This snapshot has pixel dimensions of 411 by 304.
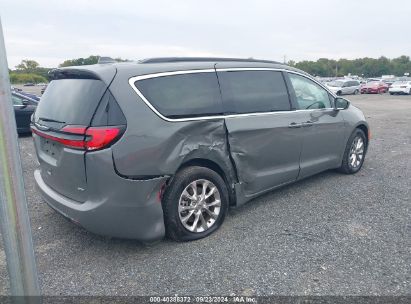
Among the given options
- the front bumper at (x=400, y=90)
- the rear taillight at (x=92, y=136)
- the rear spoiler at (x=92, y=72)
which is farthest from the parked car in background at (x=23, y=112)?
the front bumper at (x=400, y=90)

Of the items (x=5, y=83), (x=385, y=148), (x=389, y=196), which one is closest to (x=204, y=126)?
(x=5, y=83)

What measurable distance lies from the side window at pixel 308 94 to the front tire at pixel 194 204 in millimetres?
1741

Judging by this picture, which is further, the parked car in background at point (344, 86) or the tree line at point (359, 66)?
the tree line at point (359, 66)

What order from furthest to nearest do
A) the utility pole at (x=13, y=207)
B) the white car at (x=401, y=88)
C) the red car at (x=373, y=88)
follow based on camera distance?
1. the red car at (x=373, y=88)
2. the white car at (x=401, y=88)
3. the utility pole at (x=13, y=207)

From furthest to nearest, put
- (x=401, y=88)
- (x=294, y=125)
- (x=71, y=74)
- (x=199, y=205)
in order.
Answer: (x=401, y=88)
(x=294, y=125)
(x=199, y=205)
(x=71, y=74)

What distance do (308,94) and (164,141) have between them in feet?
8.13

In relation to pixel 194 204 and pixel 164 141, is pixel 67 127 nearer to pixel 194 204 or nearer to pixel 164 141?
pixel 164 141

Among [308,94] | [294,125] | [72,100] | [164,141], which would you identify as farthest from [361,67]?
[72,100]

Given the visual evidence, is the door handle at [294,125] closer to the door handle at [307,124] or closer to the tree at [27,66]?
the door handle at [307,124]

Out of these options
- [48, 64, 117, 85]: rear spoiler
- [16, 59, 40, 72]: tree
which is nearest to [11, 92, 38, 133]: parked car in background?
[48, 64, 117, 85]: rear spoiler

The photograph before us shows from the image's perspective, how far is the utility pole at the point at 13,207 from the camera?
5.13 feet

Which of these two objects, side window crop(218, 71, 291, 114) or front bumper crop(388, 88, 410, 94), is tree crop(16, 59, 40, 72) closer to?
front bumper crop(388, 88, 410, 94)

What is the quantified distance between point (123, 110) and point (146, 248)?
133 centimetres

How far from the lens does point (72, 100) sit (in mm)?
2936
